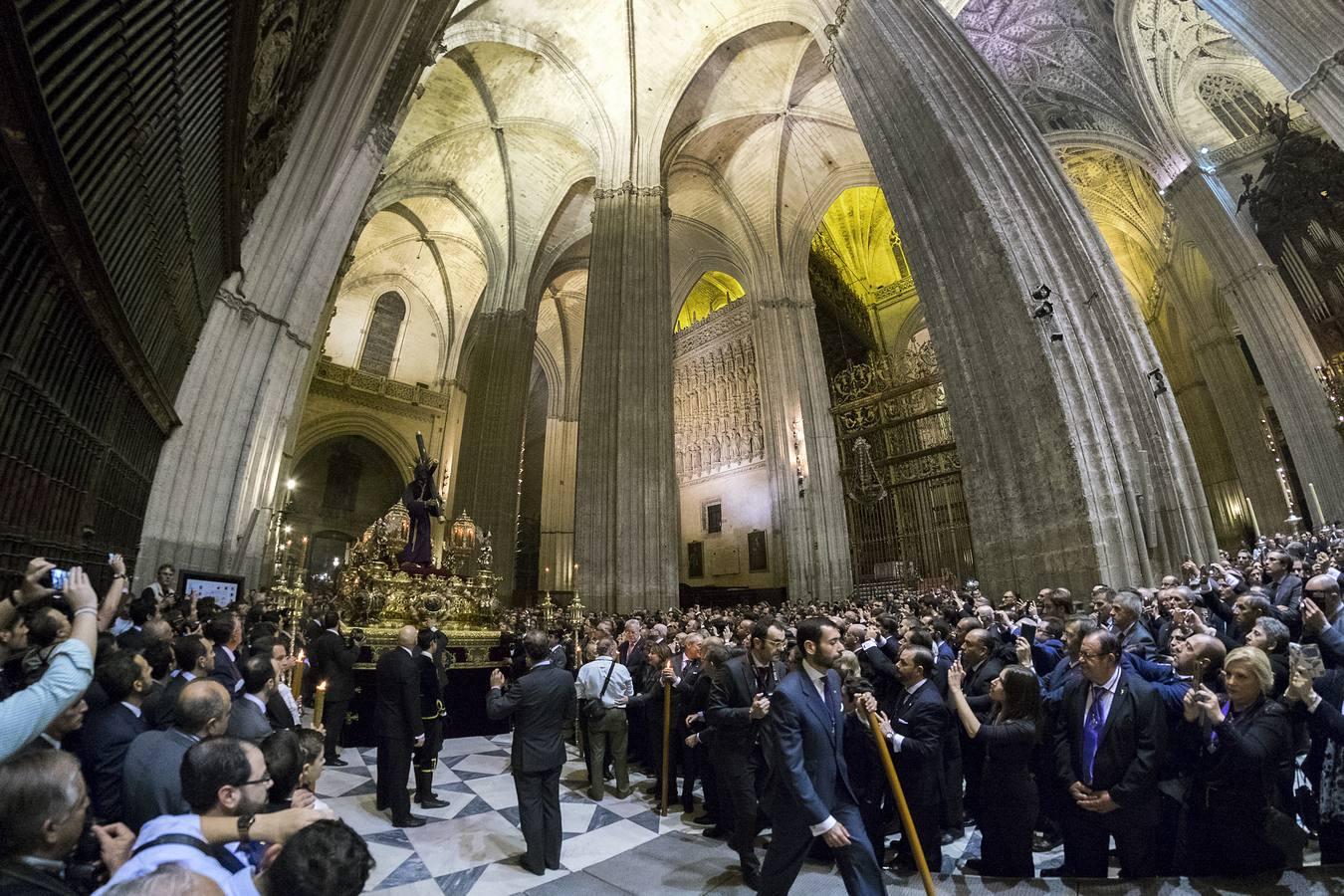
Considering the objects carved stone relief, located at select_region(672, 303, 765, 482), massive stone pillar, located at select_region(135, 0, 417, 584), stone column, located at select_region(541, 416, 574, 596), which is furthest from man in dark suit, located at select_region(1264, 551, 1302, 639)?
stone column, located at select_region(541, 416, 574, 596)

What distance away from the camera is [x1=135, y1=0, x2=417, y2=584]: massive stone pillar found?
7.40 metres

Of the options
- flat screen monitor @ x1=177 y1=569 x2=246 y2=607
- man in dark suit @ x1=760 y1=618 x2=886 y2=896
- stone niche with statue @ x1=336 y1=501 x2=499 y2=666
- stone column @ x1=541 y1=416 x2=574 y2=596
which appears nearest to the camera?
man in dark suit @ x1=760 y1=618 x2=886 y2=896

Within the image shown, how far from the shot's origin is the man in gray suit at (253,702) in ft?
8.66

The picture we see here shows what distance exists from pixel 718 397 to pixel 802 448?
5796mm

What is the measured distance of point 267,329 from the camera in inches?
335

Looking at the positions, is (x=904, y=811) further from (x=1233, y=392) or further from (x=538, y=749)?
(x=1233, y=392)

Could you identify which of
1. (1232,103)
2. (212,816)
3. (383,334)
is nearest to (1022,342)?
(212,816)

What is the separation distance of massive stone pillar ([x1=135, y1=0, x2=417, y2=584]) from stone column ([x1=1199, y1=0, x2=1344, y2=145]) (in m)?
13.3

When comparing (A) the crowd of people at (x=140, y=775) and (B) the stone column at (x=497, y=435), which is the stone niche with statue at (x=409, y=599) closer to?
(A) the crowd of people at (x=140, y=775)

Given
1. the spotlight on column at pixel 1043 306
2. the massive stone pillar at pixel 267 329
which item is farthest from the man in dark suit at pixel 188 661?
the spotlight on column at pixel 1043 306

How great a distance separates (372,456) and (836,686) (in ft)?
86.8

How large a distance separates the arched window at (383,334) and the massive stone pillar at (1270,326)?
27.8 m

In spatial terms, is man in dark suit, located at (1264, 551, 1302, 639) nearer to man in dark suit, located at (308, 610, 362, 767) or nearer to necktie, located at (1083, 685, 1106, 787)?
necktie, located at (1083, 685, 1106, 787)

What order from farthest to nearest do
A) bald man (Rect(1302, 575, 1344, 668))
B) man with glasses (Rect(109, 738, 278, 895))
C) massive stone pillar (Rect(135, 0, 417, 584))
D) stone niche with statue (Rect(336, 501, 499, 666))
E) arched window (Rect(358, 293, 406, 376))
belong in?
arched window (Rect(358, 293, 406, 376)) → stone niche with statue (Rect(336, 501, 499, 666)) → massive stone pillar (Rect(135, 0, 417, 584)) → bald man (Rect(1302, 575, 1344, 668)) → man with glasses (Rect(109, 738, 278, 895))
